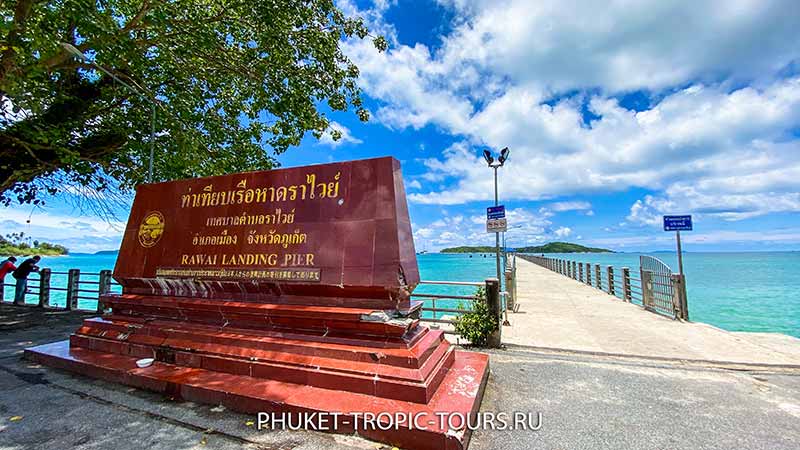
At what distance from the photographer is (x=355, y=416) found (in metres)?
2.92

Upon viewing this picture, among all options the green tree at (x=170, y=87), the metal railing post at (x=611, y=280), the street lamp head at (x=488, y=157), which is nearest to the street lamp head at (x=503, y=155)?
the street lamp head at (x=488, y=157)

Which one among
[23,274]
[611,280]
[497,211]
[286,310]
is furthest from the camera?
[611,280]

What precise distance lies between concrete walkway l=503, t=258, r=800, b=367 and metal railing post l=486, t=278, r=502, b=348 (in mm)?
619

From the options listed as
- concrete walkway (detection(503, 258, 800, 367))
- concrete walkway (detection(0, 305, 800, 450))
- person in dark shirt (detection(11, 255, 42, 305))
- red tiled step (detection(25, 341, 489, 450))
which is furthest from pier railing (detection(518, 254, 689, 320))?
person in dark shirt (detection(11, 255, 42, 305))

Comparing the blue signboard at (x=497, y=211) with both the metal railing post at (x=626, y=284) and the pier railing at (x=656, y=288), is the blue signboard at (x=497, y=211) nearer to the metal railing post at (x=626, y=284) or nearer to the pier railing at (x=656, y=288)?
the pier railing at (x=656, y=288)

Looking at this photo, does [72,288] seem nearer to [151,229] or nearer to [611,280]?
[151,229]

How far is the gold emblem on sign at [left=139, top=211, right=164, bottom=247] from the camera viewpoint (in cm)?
516

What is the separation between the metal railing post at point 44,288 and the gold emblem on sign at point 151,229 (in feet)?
29.2

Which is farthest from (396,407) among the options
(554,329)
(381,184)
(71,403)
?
(554,329)

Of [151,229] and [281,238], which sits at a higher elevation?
[151,229]

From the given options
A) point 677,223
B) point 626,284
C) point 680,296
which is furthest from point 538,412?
point 626,284

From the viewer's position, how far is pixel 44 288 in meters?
10.8

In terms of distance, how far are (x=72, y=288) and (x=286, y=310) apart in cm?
1054

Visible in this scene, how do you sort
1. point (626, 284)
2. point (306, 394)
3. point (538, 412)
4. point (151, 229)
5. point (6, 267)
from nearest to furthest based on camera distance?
point (306, 394)
point (538, 412)
point (151, 229)
point (6, 267)
point (626, 284)
